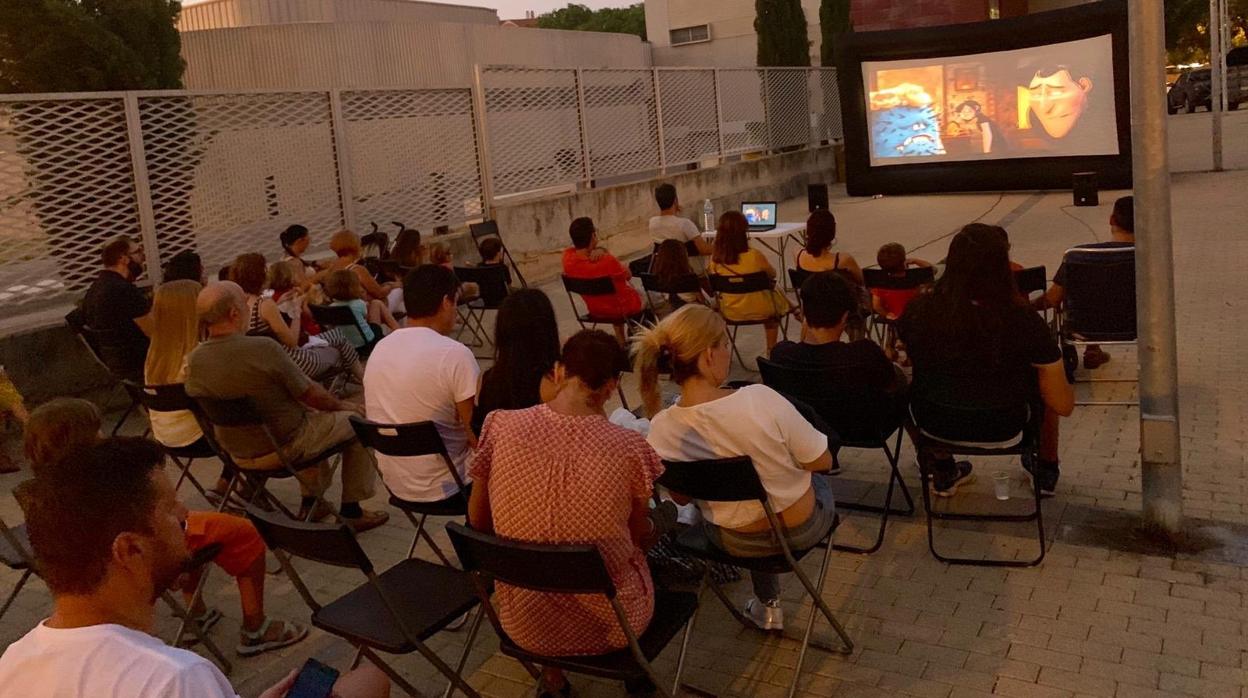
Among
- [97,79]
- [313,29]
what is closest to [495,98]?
[97,79]

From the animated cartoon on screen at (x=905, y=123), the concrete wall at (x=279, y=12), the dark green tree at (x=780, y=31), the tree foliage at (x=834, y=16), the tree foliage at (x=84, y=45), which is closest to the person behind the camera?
the tree foliage at (x=84, y=45)

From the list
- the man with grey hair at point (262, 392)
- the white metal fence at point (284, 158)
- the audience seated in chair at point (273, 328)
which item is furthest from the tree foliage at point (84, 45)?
the man with grey hair at point (262, 392)

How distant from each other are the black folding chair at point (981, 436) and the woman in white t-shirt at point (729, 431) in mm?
1004

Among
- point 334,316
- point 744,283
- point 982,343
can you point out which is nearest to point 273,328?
point 334,316

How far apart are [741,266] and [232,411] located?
146 inches

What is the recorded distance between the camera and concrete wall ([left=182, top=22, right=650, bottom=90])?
22.0 m

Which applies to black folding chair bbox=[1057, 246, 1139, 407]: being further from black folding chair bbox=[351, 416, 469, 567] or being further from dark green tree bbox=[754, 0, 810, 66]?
dark green tree bbox=[754, 0, 810, 66]

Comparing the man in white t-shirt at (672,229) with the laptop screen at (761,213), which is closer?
the man in white t-shirt at (672,229)

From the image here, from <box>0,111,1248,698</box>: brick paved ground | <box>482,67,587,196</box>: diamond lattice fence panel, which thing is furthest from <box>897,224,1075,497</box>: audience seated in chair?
<box>482,67,587,196</box>: diamond lattice fence panel

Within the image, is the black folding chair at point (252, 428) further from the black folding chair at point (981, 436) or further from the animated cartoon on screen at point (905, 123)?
the animated cartoon on screen at point (905, 123)

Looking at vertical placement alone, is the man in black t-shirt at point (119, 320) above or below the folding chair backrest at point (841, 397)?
above

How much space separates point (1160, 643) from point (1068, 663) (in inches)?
13.1

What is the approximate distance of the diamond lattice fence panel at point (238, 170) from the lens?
8031 mm

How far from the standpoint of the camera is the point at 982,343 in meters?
4.04
